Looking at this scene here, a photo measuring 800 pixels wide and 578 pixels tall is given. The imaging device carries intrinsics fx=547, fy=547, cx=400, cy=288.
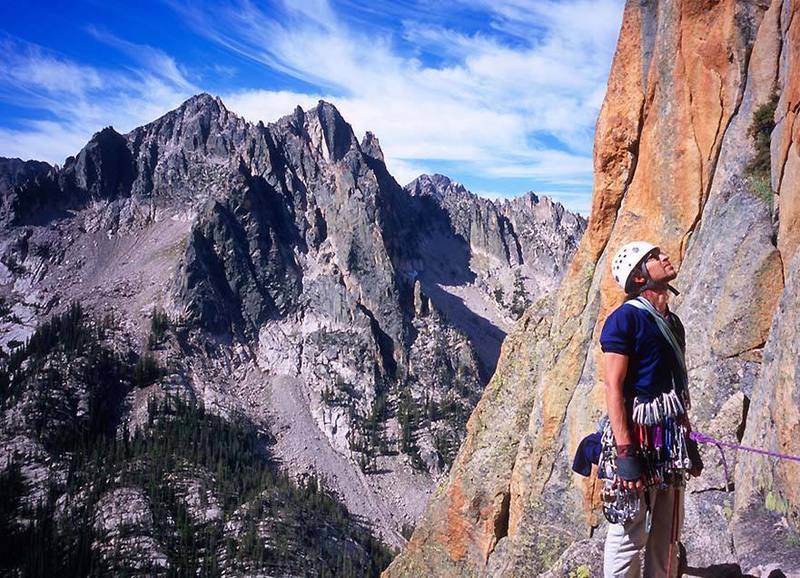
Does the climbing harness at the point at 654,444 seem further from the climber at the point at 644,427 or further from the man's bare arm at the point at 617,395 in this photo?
the man's bare arm at the point at 617,395

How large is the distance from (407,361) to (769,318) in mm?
152228

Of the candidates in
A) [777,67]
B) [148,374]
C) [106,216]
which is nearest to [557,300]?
[777,67]

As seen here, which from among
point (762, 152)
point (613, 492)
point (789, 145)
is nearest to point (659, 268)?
point (613, 492)

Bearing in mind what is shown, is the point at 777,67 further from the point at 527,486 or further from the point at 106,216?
the point at 106,216

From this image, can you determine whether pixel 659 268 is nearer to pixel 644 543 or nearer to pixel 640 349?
pixel 640 349

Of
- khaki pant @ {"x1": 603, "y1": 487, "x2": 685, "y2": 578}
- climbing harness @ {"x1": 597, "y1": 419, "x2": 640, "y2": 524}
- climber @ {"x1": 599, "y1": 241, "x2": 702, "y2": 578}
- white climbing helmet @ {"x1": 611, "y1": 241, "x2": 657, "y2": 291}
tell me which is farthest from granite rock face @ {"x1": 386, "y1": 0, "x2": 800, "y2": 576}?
white climbing helmet @ {"x1": 611, "y1": 241, "x2": 657, "y2": 291}

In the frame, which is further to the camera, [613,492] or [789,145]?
[789,145]

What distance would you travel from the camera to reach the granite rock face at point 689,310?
367 inches

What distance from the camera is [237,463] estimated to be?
116062 millimetres

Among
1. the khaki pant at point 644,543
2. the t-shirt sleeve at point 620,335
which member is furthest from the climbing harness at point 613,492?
the t-shirt sleeve at point 620,335

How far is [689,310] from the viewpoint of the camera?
13352 mm

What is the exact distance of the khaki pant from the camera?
6.36 metres

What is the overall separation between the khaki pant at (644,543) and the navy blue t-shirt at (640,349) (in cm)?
122

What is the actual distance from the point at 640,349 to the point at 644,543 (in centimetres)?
233
